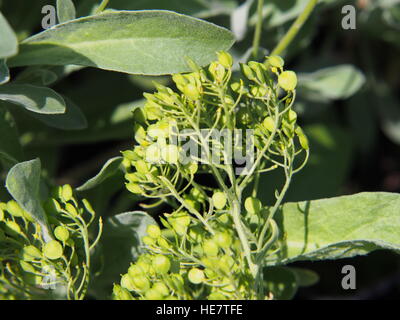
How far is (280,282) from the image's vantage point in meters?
1.48

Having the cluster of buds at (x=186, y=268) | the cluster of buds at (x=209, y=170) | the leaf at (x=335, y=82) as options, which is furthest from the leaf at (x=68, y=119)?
the leaf at (x=335, y=82)

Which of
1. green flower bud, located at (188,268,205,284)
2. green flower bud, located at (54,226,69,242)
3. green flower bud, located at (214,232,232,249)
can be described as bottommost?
green flower bud, located at (188,268,205,284)

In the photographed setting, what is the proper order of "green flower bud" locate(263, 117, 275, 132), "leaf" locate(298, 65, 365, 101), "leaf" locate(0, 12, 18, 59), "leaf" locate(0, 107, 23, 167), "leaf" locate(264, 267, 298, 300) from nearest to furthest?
"leaf" locate(0, 12, 18, 59)
"green flower bud" locate(263, 117, 275, 132)
"leaf" locate(0, 107, 23, 167)
"leaf" locate(264, 267, 298, 300)
"leaf" locate(298, 65, 365, 101)

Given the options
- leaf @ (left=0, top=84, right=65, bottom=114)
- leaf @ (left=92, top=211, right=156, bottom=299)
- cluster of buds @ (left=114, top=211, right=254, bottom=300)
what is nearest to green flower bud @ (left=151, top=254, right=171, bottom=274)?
cluster of buds @ (left=114, top=211, right=254, bottom=300)

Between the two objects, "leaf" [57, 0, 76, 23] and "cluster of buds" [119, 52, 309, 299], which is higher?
"leaf" [57, 0, 76, 23]

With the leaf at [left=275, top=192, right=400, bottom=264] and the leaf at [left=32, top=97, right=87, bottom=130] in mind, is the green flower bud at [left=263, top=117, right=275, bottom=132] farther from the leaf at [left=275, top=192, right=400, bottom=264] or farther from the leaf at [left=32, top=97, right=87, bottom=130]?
the leaf at [left=32, top=97, right=87, bottom=130]

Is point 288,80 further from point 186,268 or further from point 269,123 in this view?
point 186,268

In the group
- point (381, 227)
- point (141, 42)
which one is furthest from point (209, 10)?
point (381, 227)

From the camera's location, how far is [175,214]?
1.16m

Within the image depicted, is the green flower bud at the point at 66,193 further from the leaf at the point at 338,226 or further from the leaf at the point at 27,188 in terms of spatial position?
the leaf at the point at 338,226

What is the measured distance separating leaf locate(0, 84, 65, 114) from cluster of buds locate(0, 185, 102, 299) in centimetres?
16

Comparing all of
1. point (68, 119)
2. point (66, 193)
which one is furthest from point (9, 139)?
point (66, 193)

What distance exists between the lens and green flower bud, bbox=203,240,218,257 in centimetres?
106
